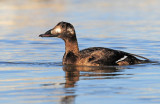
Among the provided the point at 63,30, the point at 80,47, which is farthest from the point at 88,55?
the point at 80,47

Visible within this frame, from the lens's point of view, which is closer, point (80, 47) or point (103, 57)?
point (103, 57)

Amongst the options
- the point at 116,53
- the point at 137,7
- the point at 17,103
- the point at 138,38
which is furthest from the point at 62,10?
the point at 17,103

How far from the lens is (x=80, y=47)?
15664mm

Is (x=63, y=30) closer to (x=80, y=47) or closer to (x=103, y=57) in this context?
(x=103, y=57)

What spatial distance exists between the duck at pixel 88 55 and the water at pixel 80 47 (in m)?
0.38

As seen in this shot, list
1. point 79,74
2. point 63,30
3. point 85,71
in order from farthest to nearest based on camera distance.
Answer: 1. point 63,30
2. point 85,71
3. point 79,74

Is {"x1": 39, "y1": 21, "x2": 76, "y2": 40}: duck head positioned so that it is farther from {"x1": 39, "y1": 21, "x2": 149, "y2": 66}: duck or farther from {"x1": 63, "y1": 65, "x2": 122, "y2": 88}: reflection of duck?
{"x1": 63, "y1": 65, "x2": 122, "y2": 88}: reflection of duck

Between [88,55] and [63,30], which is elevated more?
[63,30]

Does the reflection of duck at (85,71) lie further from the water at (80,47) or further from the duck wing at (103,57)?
the duck wing at (103,57)

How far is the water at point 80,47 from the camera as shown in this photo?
26.8 ft

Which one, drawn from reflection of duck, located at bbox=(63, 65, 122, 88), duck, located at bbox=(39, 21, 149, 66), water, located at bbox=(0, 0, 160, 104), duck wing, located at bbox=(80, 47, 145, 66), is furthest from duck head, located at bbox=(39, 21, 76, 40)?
reflection of duck, located at bbox=(63, 65, 122, 88)

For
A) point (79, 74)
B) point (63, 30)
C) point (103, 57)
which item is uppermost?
point (63, 30)

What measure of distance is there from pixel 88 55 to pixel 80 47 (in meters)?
3.73

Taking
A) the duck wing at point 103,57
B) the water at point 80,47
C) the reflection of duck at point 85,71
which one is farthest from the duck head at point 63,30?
the reflection of duck at point 85,71
